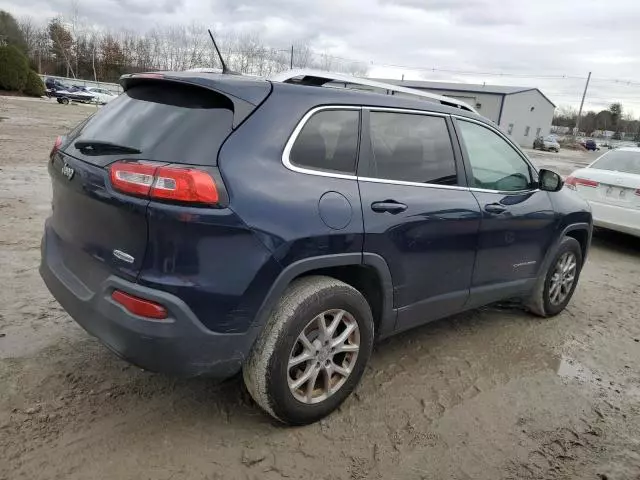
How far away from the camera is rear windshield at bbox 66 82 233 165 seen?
8.05 feet

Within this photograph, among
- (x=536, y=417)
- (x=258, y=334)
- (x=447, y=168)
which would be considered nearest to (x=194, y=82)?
(x=258, y=334)

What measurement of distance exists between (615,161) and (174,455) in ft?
26.0

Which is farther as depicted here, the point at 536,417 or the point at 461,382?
the point at 461,382

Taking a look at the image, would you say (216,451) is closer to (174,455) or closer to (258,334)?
(174,455)

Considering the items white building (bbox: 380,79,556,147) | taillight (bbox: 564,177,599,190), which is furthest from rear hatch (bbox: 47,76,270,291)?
white building (bbox: 380,79,556,147)

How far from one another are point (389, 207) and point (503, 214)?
1249 millimetres

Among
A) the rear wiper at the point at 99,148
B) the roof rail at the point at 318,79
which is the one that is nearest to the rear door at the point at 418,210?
the roof rail at the point at 318,79

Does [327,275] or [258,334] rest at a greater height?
[327,275]

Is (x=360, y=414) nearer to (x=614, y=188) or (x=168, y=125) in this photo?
(x=168, y=125)

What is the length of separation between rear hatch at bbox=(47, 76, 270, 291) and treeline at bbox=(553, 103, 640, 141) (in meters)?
101

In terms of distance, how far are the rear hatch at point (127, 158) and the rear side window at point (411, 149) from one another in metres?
0.77

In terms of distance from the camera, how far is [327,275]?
2939mm

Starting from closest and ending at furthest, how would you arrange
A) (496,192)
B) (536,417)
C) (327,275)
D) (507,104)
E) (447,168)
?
(327,275) < (536,417) < (447,168) < (496,192) < (507,104)

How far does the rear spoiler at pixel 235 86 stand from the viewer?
8.42 ft
